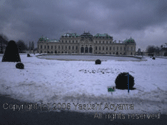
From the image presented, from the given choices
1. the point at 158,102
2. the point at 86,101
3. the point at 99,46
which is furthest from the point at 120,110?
the point at 99,46

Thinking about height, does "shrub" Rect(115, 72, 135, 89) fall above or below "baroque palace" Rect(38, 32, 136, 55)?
below

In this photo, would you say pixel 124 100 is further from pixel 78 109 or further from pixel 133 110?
Answer: pixel 78 109

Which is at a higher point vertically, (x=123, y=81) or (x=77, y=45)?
(x=77, y=45)

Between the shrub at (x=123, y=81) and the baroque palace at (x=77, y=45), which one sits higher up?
the baroque palace at (x=77, y=45)

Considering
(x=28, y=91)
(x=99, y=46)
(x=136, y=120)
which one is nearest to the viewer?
(x=136, y=120)

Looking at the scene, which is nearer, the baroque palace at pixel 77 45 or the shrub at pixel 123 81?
the shrub at pixel 123 81

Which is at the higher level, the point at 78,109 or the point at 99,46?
the point at 99,46

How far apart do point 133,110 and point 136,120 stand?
60cm

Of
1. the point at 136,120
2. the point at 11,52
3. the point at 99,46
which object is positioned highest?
the point at 99,46

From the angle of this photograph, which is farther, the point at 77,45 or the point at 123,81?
the point at 77,45

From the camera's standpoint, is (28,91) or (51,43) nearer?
(28,91)

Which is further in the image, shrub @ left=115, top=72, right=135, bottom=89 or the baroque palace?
the baroque palace

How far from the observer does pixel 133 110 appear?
13.4 ft

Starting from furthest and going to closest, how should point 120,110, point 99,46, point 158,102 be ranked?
point 99,46, point 158,102, point 120,110
